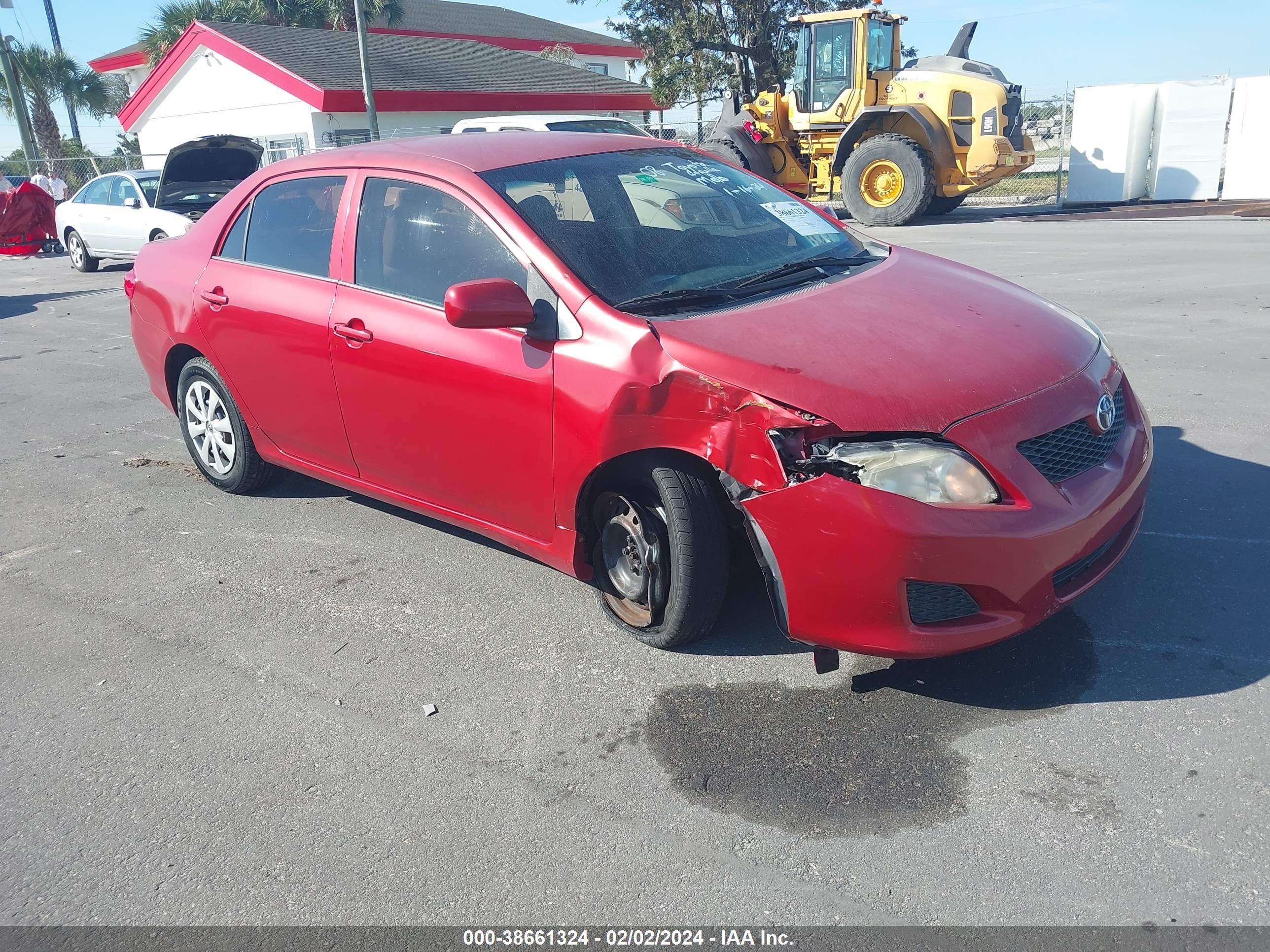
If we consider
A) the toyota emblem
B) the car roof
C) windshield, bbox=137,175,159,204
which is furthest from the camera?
windshield, bbox=137,175,159,204

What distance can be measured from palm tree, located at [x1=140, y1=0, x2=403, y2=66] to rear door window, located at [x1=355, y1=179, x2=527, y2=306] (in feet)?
120

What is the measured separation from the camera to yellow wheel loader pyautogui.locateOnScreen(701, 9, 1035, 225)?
1667 cm

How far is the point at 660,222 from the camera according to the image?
4016 mm

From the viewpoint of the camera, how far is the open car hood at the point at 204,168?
1467 cm

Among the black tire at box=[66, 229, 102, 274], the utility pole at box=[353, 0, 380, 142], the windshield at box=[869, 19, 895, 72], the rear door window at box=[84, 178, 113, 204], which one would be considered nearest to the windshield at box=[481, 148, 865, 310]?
the rear door window at box=[84, 178, 113, 204]

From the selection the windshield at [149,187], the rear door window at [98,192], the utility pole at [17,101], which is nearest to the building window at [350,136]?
the utility pole at [17,101]

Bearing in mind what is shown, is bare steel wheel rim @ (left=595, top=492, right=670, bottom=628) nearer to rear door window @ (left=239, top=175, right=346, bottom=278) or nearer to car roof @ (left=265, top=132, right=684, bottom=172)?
car roof @ (left=265, top=132, right=684, bottom=172)

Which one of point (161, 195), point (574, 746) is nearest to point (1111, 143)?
point (161, 195)

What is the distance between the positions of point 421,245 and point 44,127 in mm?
39146

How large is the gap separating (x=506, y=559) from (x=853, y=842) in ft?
7.34

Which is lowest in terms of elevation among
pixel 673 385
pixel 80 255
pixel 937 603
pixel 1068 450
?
pixel 80 255

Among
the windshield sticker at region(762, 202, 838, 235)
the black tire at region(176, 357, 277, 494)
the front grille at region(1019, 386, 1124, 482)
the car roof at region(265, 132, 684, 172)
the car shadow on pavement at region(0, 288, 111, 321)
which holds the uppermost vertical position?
the car roof at region(265, 132, 684, 172)

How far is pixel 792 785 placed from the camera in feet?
9.43

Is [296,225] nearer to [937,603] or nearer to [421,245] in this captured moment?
[421,245]
